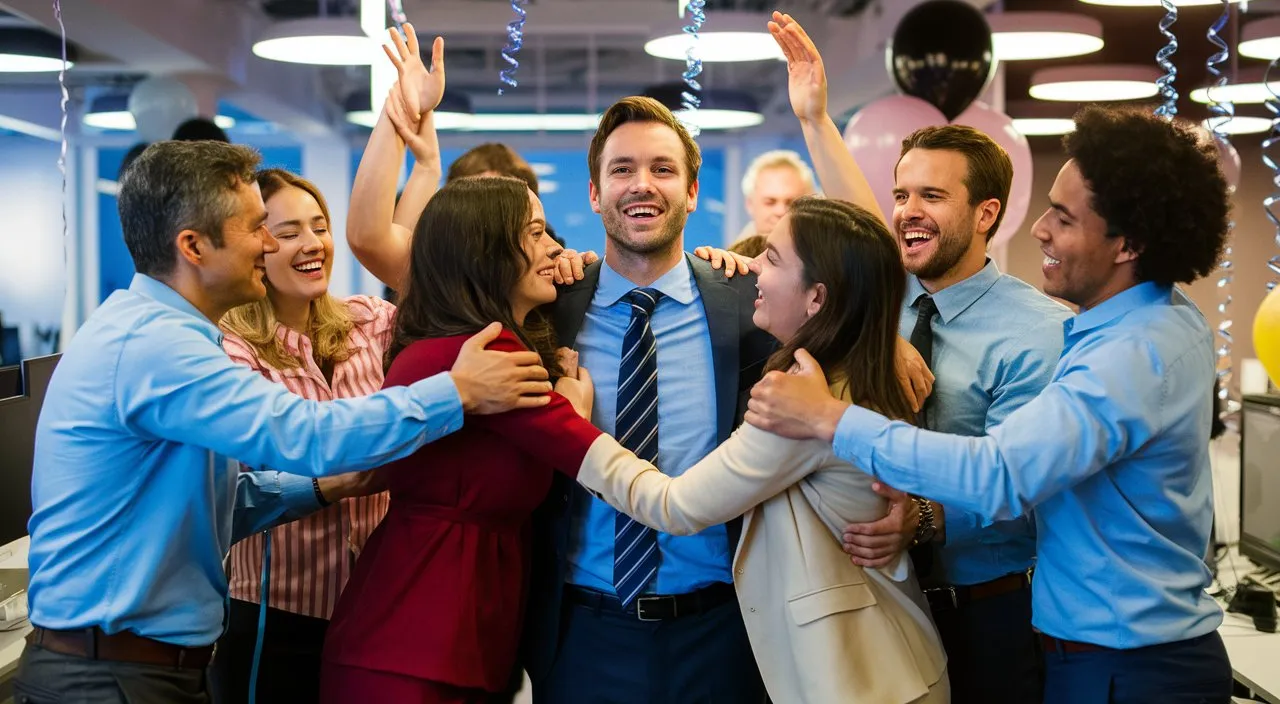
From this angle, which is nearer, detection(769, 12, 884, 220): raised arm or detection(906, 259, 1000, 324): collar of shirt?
detection(906, 259, 1000, 324): collar of shirt

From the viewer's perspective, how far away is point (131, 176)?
2.14 meters

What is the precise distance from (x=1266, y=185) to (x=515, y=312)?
11529mm

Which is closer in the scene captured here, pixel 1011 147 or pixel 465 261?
pixel 465 261

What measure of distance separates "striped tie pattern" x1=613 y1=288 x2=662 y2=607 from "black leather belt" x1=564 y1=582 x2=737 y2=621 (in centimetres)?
2

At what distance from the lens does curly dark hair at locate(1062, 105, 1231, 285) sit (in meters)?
2.11

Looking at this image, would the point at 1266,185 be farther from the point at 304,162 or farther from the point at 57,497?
the point at 57,497

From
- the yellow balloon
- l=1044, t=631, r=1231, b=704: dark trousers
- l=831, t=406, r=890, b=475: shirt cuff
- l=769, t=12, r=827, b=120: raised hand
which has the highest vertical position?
l=769, t=12, r=827, b=120: raised hand

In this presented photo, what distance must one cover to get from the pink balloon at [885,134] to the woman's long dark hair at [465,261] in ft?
9.61

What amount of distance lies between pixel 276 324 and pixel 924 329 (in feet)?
4.87

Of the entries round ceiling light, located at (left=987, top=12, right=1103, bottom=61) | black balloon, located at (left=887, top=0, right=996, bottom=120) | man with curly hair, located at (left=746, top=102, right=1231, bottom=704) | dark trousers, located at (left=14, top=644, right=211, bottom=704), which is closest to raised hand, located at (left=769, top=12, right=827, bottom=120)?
man with curly hair, located at (left=746, top=102, right=1231, bottom=704)

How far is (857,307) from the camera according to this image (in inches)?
85.0

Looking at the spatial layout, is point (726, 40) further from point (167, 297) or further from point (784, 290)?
point (167, 297)

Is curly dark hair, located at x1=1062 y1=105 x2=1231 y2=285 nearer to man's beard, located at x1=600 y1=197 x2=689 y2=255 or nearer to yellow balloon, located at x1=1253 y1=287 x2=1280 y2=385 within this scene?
man's beard, located at x1=600 y1=197 x2=689 y2=255

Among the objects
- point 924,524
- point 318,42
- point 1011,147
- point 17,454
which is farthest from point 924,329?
point 318,42
